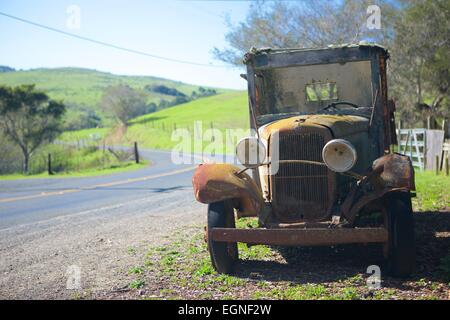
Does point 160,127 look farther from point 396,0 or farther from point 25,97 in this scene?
point 396,0

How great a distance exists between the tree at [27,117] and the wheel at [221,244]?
3335 cm

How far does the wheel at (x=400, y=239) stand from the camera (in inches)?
207

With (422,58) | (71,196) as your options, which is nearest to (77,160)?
(71,196)

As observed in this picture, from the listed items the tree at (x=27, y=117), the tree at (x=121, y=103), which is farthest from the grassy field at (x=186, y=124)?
the tree at (x=27, y=117)

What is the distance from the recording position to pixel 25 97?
3941cm

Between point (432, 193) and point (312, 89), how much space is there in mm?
5580

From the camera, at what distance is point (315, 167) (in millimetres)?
5711

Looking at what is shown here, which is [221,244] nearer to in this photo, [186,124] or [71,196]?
[71,196]

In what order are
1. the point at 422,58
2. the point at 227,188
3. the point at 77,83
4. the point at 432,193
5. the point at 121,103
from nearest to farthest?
1. the point at 227,188
2. the point at 432,193
3. the point at 422,58
4. the point at 121,103
5. the point at 77,83

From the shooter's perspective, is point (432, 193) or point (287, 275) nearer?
point (287, 275)

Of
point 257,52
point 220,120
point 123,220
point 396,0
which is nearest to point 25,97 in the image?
point 220,120

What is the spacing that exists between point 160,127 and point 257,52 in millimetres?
58952

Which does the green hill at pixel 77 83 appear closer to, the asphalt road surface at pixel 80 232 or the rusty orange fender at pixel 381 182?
the asphalt road surface at pixel 80 232

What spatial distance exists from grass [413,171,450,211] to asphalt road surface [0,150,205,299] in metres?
4.27
